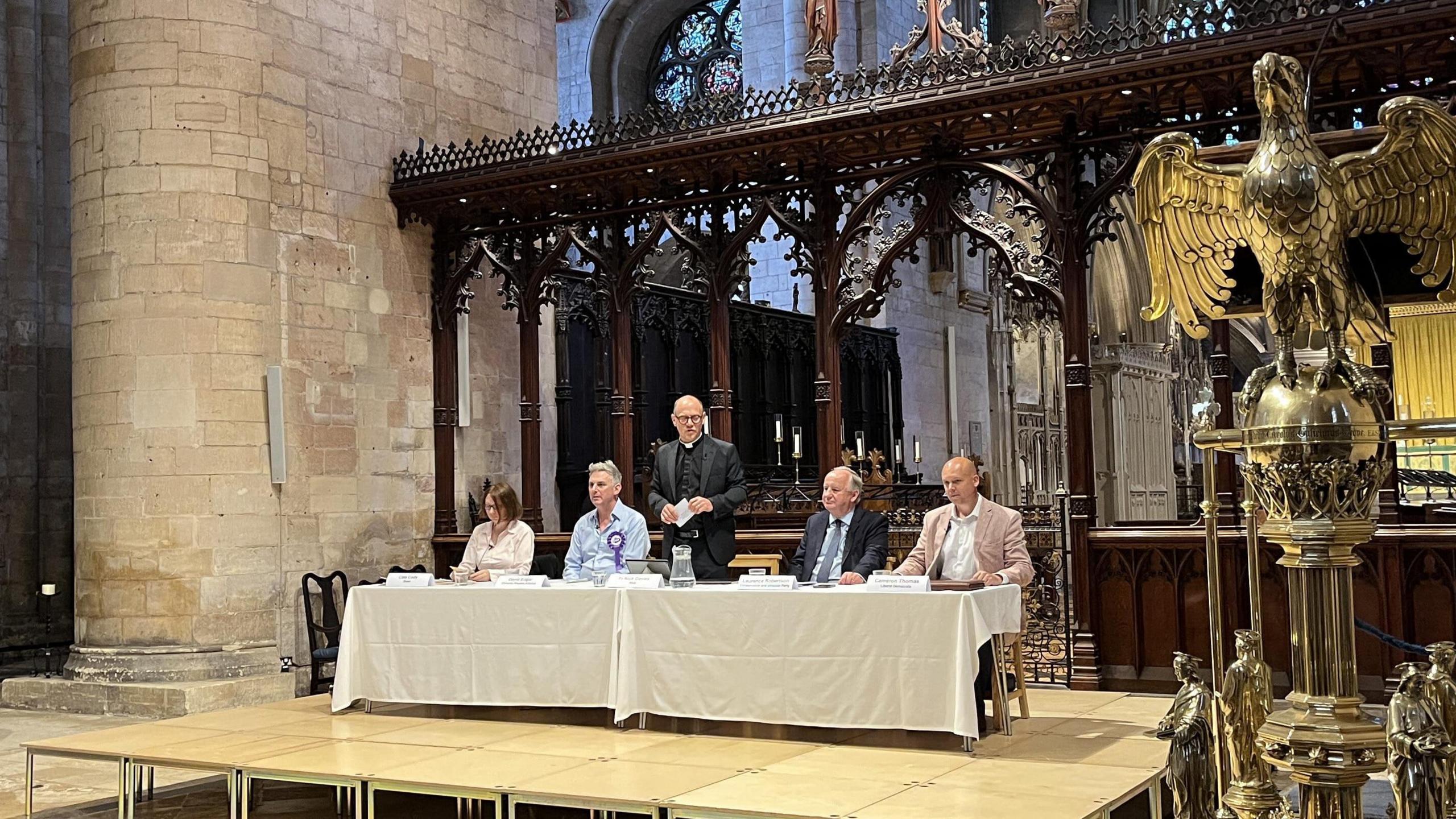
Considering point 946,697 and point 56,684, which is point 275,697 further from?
point 946,697

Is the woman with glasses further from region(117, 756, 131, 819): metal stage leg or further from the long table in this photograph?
region(117, 756, 131, 819): metal stage leg

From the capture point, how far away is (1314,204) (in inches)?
102

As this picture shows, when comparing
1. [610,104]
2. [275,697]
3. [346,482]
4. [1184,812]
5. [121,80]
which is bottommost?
[275,697]

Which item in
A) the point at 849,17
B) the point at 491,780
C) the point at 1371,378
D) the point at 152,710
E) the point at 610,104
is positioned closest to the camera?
the point at 1371,378

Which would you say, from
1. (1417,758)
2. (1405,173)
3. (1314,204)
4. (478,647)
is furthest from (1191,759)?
(478,647)

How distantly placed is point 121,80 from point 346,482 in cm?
298

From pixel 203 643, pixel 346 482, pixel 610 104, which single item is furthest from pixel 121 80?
pixel 610 104

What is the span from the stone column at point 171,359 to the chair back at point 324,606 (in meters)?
0.24

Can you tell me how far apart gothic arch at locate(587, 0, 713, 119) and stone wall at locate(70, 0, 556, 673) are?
9.46 meters

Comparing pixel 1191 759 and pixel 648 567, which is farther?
pixel 648 567

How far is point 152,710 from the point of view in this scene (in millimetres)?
8461

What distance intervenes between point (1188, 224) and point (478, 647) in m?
4.49

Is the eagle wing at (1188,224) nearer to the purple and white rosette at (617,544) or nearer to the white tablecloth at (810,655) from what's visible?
the white tablecloth at (810,655)

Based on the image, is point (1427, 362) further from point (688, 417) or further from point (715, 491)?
point (688, 417)
